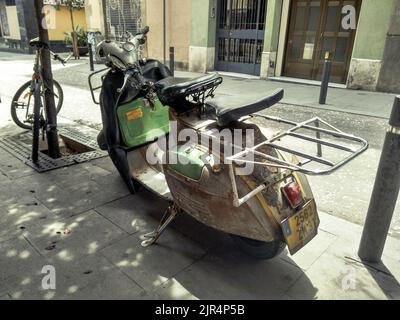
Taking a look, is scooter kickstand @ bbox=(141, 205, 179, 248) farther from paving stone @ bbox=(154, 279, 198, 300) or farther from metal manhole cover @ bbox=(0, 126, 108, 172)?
metal manhole cover @ bbox=(0, 126, 108, 172)

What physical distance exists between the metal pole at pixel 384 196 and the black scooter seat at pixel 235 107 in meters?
0.81

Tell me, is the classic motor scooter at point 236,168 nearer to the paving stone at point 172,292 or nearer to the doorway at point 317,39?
the paving stone at point 172,292

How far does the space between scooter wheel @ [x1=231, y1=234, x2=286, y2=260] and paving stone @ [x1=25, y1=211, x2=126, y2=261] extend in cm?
101

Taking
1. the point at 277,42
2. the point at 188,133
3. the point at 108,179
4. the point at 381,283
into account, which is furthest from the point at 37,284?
the point at 277,42

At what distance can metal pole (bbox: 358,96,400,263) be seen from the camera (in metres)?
2.40

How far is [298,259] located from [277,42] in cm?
951

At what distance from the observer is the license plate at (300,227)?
7.46ft

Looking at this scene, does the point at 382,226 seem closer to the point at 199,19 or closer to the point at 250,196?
the point at 250,196

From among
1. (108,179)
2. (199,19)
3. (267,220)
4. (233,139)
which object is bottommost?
(108,179)

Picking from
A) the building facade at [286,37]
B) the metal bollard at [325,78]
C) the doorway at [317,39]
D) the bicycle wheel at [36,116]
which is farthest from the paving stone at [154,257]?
the doorway at [317,39]

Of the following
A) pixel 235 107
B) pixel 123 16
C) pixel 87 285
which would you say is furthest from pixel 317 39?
pixel 87 285

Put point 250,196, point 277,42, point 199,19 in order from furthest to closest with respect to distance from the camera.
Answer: point 199,19, point 277,42, point 250,196

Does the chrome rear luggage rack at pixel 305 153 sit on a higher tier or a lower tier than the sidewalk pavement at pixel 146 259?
higher

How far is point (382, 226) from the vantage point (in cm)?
256
